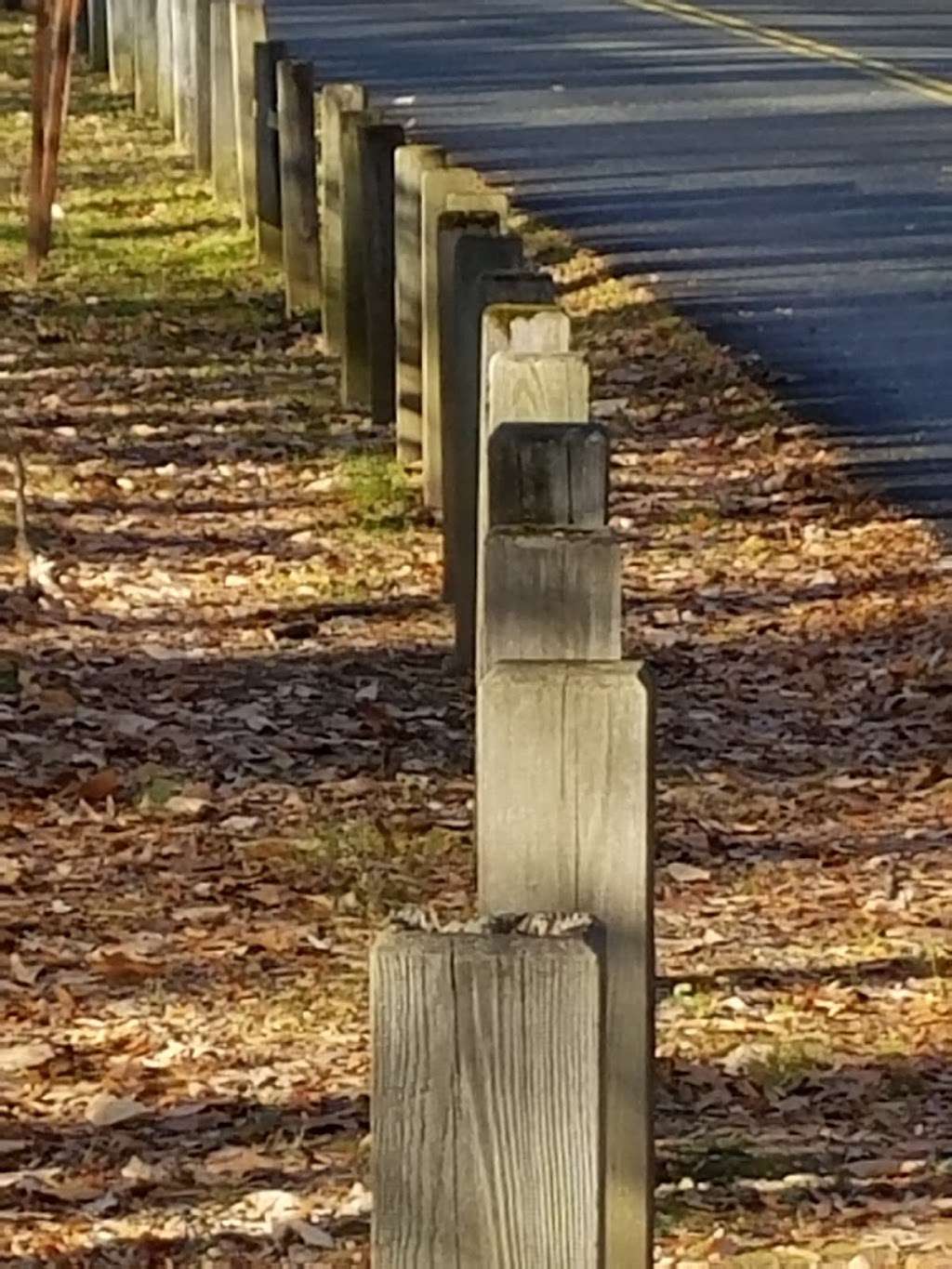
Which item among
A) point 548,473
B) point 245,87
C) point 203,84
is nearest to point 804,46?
point 203,84

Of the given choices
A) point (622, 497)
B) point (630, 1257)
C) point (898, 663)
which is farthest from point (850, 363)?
point (630, 1257)

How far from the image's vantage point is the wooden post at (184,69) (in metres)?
17.5

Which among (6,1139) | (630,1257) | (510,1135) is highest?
(510,1135)

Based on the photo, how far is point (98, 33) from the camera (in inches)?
938

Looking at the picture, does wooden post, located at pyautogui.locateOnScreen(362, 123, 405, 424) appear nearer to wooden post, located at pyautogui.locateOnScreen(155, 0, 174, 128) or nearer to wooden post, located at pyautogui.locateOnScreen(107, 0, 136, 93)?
wooden post, located at pyautogui.locateOnScreen(155, 0, 174, 128)

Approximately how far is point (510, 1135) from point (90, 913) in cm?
388

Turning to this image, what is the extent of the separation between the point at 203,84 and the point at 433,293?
7826 millimetres

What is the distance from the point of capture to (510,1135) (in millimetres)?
2934

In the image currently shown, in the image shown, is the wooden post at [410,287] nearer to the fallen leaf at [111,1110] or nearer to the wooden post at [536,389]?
the wooden post at [536,389]

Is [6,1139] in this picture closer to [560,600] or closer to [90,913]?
[90,913]

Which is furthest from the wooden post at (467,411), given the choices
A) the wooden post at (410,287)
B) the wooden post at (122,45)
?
the wooden post at (122,45)

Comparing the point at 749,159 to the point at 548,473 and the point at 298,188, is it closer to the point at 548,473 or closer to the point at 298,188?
the point at 298,188

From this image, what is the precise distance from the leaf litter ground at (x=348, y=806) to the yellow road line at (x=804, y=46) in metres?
10.0

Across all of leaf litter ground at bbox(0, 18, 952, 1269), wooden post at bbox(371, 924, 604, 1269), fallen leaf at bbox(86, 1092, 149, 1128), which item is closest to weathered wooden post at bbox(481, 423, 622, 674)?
leaf litter ground at bbox(0, 18, 952, 1269)
